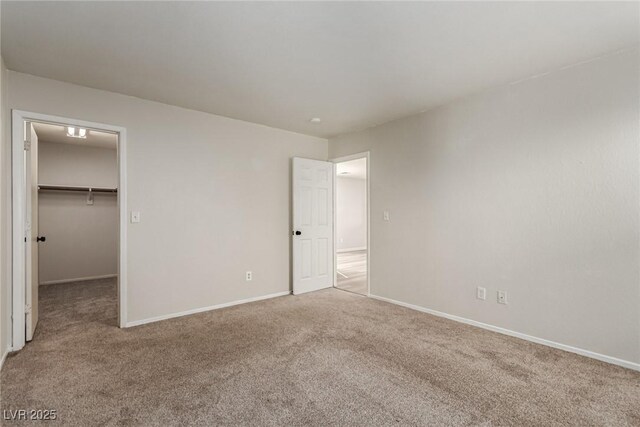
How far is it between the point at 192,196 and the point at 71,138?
3055mm

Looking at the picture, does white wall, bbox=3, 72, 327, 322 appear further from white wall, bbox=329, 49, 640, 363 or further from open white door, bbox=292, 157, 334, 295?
white wall, bbox=329, 49, 640, 363

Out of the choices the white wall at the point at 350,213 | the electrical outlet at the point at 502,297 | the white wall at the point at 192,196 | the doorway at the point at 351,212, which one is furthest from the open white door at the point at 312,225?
the white wall at the point at 350,213

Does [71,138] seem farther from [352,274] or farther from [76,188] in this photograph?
[352,274]

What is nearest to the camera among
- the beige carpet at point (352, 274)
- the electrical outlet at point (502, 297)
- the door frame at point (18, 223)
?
the door frame at point (18, 223)

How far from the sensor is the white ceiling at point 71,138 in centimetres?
447

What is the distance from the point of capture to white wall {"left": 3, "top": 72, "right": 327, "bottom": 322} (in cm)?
317

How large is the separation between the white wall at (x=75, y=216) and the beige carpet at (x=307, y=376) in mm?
2476

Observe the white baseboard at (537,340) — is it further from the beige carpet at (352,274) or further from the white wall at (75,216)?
the white wall at (75,216)

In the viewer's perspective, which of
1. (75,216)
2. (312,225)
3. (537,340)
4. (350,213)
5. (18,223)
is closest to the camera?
(18,223)

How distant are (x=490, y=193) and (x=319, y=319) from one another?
2.27 meters

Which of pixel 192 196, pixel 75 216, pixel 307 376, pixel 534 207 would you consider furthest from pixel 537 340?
A: pixel 75 216

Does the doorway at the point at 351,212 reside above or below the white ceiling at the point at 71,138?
below

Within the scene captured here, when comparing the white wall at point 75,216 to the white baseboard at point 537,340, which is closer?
the white baseboard at point 537,340

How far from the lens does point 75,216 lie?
545 cm
